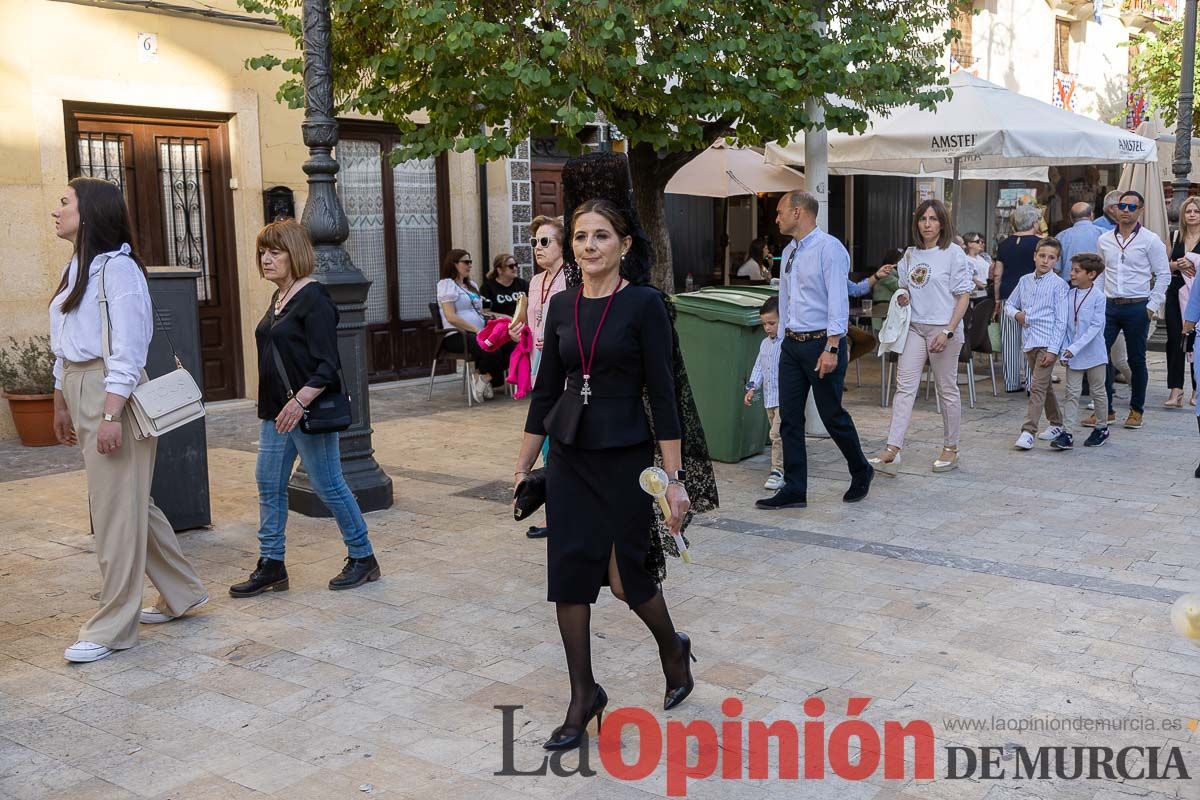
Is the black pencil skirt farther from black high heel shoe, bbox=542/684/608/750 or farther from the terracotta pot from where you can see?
the terracotta pot

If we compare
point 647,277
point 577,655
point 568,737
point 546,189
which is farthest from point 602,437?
point 546,189

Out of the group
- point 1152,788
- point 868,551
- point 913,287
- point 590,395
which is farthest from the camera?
point 913,287

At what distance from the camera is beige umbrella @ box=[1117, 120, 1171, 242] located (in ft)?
45.3

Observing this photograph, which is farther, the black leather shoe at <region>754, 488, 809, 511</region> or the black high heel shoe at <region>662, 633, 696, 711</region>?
the black leather shoe at <region>754, 488, 809, 511</region>

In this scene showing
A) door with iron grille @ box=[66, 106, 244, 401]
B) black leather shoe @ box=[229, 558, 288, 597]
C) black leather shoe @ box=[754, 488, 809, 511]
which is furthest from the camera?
door with iron grille @ box=[66, 106, 244, 401]

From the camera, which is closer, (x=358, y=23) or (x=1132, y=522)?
(x=1132, y=522)

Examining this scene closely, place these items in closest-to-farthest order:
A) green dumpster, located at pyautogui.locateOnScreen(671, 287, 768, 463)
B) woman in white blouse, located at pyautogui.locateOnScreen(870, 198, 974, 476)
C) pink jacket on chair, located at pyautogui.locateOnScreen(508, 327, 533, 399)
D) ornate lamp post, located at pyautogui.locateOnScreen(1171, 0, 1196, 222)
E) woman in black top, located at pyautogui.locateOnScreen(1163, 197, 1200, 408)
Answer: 1. pink jacket on chair, located at pyautogui.locateOnScreen(508, 327, 533, 399)
2. woman in white blouse, located at pyautogui.locateOnScreen(870, 198, 974, 476)
3. green dumpster, located at pyautogui.locateOnScreen(671, 287, 768, 463)
4. woman in black top, located at pyautogui.locateOnScreen(1163, 197, 1200, 408)
5. ornate lamp post, located at pyautogui.locateOnScreen(1171, 0, 1196, 222)

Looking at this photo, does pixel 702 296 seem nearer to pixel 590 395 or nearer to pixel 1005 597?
pixel 1005 597

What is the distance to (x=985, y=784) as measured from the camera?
3.53 meters

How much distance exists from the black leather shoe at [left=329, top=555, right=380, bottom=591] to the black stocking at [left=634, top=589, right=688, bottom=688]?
1973 mm

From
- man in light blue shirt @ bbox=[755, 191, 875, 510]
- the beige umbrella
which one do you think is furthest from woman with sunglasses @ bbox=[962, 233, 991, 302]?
man in light blue shirt @ bbox=[755, 191, 875, 510]

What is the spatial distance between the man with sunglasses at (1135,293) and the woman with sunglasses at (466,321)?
5.37m

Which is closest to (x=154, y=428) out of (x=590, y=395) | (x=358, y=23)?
(x=590, y=395)

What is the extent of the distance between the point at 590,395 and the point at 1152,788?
2087 mm
